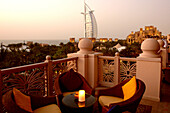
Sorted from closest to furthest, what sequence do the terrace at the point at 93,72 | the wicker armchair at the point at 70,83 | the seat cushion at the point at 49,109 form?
1. the seat cushion at the point at 49,109
2. the terrace at the point at 93,72
3. the wicker armchair at the point at 70,83

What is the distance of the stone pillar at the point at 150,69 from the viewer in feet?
12.5

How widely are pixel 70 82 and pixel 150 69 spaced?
226 cm

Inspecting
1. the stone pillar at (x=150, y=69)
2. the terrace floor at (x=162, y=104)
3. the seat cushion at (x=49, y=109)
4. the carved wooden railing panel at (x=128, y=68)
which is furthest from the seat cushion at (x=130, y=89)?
the carved wooden railing panel at (x=128, y=68)

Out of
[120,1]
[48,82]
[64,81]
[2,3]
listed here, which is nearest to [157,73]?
[64,81]

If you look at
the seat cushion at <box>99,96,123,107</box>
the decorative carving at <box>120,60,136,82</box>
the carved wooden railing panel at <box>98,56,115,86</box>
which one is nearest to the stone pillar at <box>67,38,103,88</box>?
the carved wooden railing panel at <box>98,56,115,86</box>

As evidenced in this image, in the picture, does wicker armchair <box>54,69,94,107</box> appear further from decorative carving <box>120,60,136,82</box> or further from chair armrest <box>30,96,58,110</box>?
decorative carving <box>120,60,136,82</box>

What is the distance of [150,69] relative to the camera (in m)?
3.89

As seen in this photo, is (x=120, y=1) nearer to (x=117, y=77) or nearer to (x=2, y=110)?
(x=117, y=77)

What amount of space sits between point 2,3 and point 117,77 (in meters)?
10.6

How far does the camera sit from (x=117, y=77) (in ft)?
15.0

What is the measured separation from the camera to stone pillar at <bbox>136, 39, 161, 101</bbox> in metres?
3.82

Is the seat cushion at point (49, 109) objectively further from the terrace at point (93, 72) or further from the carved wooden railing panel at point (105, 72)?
the carved wooden railing panel at point (105, 72)

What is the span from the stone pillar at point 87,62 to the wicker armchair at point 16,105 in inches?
83.2

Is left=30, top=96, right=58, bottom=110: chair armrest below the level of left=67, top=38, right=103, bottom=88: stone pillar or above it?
below
